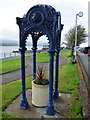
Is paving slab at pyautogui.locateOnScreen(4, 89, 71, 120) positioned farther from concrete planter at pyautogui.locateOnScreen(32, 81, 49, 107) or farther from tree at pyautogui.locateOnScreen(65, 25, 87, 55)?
tree at pyautogui.locateOnScreen(65, 25, 87, 55)

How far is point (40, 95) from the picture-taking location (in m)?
4.18

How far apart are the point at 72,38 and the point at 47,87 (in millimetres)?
20773

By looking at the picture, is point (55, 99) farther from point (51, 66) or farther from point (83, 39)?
point (83, 39)

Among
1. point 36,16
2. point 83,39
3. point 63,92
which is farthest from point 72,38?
point 36,16

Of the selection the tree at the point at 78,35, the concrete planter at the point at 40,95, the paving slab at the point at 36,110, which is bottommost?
the paving slab at the point at 36,110

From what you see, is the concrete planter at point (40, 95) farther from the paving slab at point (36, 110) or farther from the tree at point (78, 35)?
the tree at point (78, 35)

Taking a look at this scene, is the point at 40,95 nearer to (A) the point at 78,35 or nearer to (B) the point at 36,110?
(B) the point at 36,110

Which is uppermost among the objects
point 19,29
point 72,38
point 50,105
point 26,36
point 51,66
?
point 72,38

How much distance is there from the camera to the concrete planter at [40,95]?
4.13 meters

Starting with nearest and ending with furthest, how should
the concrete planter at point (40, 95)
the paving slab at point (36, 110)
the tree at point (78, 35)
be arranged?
the paving slab at point (36, 110) < the concrete planter at point (40, 95) < the tree at point (78, 35)

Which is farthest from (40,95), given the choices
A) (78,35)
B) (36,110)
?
(78,35)

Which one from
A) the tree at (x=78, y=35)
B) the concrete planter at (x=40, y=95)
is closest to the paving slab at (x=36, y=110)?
the concrete planter at (x=40, y=95)

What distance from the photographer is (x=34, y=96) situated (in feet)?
14.2

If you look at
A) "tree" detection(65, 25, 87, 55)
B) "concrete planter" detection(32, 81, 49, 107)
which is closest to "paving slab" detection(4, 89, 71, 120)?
"concrete planter" detection(32, 81, 49, 107)
